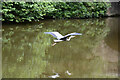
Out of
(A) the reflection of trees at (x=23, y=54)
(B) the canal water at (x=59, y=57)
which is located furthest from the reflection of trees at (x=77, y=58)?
(A) the reflection of trees at (x=23, y=54)

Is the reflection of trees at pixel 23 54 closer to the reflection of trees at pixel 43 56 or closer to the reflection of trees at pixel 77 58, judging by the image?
the reflection of trees at pixel 43 56

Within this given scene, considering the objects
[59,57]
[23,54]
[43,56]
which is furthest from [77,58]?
[23,54]

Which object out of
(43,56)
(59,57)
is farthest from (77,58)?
(43,56)

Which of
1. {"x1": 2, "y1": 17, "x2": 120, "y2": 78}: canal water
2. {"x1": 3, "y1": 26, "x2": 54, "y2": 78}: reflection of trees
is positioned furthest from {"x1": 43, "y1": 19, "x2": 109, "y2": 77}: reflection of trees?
{"x1": 3, "y1": 26, "x2": 54, "y2": 78}: reflection of trees

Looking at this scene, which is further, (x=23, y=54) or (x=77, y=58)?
(x=23, y=54)

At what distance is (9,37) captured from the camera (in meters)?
3.93

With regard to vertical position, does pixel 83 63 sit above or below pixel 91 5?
below

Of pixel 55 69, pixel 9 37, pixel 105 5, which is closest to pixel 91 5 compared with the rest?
pixel 105 5

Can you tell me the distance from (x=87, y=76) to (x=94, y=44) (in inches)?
59.3

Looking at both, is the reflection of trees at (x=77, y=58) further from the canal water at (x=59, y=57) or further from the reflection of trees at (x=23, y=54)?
the reflection of trees at (x=23, y=54)

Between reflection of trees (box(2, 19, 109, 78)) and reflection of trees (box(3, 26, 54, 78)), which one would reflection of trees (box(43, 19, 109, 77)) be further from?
reflection of trees (box(3, 26, 54, 78))

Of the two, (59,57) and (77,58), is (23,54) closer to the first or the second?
(59,57)

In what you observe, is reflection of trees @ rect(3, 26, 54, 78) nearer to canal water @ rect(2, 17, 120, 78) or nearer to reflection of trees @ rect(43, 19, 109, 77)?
canal water @ rect(2, 17, 120, 78)

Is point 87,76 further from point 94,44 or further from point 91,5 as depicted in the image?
point 91,5
